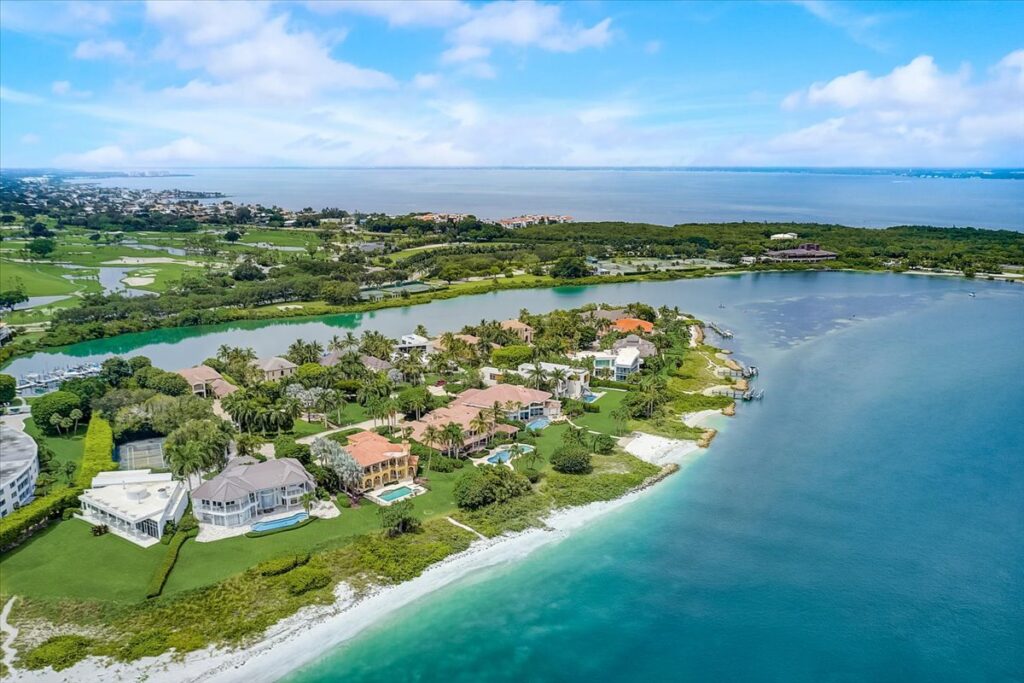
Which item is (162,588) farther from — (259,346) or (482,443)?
(259,346)

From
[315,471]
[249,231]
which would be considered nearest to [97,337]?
[315,471]

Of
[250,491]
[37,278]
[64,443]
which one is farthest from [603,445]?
[37,278]

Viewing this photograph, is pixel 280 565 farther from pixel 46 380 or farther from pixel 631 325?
pixel 631 325

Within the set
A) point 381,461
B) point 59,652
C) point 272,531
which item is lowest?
point 59,652

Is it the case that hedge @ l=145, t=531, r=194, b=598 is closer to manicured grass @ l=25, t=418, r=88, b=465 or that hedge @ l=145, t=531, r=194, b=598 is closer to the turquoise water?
the turquoise water

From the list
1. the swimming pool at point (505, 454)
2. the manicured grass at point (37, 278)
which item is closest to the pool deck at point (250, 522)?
the swimming pool at point (505, 454)

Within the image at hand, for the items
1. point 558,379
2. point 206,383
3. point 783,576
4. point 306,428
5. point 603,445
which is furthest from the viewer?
point 206,383

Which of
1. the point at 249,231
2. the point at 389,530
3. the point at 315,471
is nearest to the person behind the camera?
the point at 389,530
